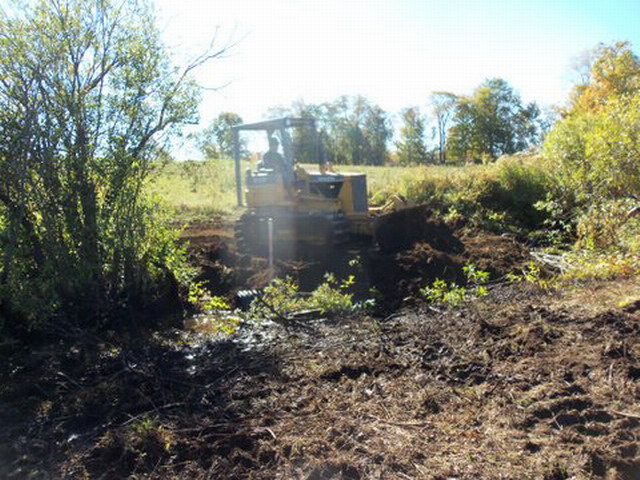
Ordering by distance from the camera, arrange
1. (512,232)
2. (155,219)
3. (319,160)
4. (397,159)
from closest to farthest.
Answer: (155,219)
(319,160)
(512,232)
(397,159)

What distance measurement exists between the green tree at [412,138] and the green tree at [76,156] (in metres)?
53.8

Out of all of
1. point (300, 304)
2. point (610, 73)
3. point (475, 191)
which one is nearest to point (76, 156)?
point (300, 304)

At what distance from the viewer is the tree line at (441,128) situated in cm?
5884

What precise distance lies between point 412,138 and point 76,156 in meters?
57.3

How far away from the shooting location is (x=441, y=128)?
62.4 m

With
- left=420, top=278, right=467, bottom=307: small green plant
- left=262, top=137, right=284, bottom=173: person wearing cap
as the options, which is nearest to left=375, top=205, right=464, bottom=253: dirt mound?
left=262, top=137, right=284, bottom=173: person wearing cap

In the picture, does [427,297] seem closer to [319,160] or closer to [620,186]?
[620,186]

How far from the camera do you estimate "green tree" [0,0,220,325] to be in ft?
19.2

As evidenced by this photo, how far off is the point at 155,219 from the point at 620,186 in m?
6.64

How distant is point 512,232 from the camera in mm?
14617

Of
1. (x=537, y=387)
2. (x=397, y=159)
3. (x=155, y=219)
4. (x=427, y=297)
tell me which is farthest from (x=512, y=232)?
(x=397, y=159)

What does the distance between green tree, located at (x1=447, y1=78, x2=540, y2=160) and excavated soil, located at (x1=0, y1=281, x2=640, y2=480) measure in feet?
179

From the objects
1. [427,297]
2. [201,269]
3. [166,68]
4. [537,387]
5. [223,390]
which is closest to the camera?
[537,387]

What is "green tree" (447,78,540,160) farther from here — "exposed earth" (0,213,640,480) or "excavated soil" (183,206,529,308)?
"exposed earth" (0,213,640,480)
